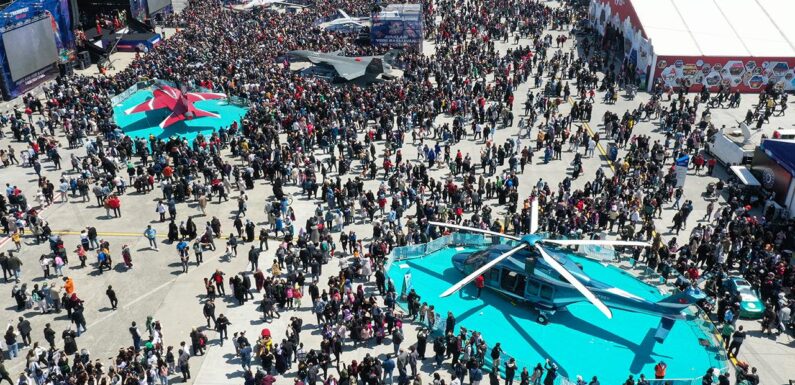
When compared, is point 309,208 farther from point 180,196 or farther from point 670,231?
point 670,231

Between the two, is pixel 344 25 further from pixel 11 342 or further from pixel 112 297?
pixel 11 342

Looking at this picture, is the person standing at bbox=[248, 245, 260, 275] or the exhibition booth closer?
the person standing at bbox=[248, 245, 260, 275]

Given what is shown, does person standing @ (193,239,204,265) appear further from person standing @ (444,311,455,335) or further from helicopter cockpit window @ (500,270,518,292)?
helicopter cockpit window @ (500,270,518,292)

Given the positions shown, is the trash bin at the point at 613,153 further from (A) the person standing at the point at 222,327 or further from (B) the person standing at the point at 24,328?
(B) the person standing at the point at 24,328

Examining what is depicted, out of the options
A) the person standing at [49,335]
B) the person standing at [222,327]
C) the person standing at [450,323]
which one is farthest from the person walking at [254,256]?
the person standing at [450,323]

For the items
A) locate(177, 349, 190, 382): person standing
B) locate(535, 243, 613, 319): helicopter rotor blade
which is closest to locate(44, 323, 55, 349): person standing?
locate(177, 349, 190, 382): person standing
